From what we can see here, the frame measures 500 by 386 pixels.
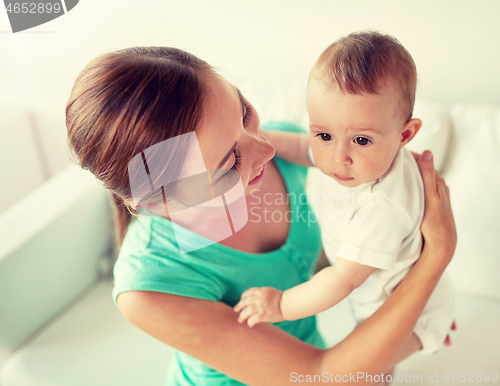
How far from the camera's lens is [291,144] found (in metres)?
0.70

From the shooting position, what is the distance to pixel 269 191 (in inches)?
27.3

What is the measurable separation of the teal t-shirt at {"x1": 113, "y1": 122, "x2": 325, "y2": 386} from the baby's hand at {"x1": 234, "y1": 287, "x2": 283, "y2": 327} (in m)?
0.08

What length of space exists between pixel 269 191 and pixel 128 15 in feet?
1.20

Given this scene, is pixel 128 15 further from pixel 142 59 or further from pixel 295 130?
pixel 295 130

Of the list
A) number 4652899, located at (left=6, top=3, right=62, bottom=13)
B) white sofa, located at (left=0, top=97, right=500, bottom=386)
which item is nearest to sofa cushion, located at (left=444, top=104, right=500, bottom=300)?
white sofa, located at (left=0, top=97, right=500, bottom=386)

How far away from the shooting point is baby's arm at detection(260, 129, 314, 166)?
694 mm

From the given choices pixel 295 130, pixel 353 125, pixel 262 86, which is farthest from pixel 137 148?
pixel 262 86

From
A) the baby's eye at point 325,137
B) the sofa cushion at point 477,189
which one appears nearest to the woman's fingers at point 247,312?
the baby's eye at point 325,137

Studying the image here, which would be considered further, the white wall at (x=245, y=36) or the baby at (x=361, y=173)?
the white wall at (x=245, y=36)

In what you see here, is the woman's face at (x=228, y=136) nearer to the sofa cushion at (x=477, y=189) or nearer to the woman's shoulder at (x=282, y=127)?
the woman's shoulder at (x=282, y=127)

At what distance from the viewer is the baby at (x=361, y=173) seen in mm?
432

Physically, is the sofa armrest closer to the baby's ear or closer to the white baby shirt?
the white baby shirt

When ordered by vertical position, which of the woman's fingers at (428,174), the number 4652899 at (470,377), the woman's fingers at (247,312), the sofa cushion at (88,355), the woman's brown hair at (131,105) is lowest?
the sofa cushion at (88,355)

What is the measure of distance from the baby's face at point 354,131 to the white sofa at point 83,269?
0.38m
